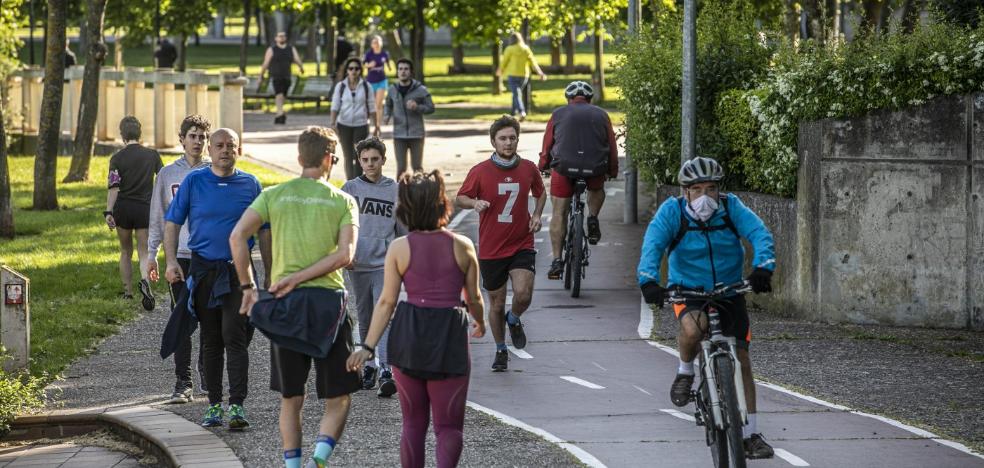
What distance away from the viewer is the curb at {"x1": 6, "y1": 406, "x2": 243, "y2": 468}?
831cm

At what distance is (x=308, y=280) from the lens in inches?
299

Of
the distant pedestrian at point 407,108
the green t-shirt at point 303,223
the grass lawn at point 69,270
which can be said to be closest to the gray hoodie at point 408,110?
the distant pedestrian at point 407,108

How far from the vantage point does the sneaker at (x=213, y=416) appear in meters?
9.08

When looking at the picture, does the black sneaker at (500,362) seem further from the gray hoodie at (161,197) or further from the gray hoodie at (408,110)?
the gray hoodie at (408,110)

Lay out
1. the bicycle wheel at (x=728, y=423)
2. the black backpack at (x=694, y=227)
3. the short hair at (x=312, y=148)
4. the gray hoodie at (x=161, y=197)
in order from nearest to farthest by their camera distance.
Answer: the bicycle wheel at (x=728, y=423) < the short hair at (x=312, y=148) < the black backpack at (x=694, y=227) < the gray hoodie at (x=161, y=197)

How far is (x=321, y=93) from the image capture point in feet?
121

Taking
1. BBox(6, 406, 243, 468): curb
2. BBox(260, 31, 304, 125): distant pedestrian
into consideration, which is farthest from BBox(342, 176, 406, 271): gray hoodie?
BBox(260, 31, 304, 125): distant pedestrian

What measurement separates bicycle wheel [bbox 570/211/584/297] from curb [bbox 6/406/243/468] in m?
4.97

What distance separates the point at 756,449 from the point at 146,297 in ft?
23.1

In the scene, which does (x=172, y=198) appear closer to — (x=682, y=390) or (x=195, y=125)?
(x=195, y=125)

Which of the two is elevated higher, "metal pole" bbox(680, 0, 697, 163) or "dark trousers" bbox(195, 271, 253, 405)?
"metal pole" bbox(680, 0, 697, 163)

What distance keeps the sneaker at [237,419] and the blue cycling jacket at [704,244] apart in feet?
8.27

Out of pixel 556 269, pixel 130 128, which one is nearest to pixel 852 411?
pixel 556 269

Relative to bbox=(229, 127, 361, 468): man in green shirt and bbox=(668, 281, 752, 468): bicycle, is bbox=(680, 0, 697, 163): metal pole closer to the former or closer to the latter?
bbox=(668, 281, 752, 468): bicycle
